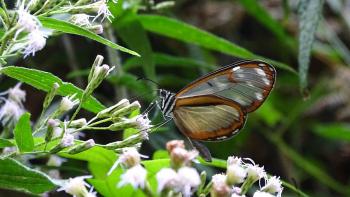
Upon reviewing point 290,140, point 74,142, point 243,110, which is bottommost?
point 290,140

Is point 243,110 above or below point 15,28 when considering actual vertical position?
below

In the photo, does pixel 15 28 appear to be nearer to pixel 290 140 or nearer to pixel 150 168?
pixel 150 168

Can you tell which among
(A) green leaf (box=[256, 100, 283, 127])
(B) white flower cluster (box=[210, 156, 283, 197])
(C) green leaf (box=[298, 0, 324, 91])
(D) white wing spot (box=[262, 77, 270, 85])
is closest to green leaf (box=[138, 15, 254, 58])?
(C) green leaf (box=[298, 0, 324, 91])

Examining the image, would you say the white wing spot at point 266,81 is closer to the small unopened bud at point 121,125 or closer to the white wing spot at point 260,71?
the white wing spot at point 260,71

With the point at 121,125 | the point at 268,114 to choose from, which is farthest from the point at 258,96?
the point at 268,114

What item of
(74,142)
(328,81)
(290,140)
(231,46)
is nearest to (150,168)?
(74,142)

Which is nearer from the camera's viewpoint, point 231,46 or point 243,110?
point 243,110

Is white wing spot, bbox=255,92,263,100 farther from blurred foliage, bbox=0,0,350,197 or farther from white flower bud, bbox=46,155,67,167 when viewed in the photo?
white flower bud, bbox=46,155,67,167

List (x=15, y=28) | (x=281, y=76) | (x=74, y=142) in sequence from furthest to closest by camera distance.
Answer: (x=281, y=76), (x=74, y=142), (x=15, y=28)
